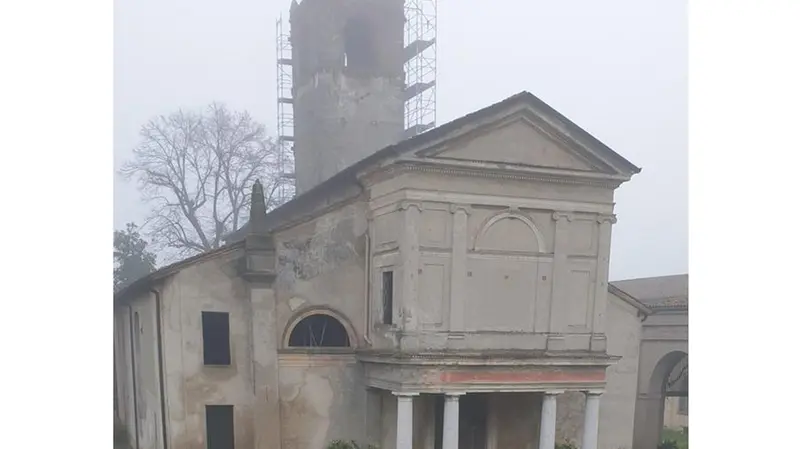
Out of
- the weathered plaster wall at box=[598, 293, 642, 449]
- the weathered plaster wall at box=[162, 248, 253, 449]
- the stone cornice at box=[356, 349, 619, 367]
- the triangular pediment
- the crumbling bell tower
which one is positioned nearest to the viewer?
the weathered plaster wall at box=[162, 248, 253, 449]

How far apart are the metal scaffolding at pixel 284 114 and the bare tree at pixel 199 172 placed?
5cm

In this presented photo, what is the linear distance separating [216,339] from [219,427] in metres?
0.42

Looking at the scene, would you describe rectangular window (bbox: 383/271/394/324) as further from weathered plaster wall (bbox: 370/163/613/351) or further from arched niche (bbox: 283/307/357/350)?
arched niche (bbox: 283/307/357/350)

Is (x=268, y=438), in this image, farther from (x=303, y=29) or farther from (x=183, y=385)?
(x=303, y=29)

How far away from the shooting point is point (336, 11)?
15.2 ft

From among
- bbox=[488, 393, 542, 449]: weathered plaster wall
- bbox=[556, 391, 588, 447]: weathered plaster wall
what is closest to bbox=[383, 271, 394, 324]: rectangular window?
bbox=[488, 393, 542, 449]: weathered plaster wall

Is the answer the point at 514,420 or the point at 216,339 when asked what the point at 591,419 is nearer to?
the point at 514,420

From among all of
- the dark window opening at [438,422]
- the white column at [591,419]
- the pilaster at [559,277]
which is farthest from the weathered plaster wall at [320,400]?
the white column at [591,419]

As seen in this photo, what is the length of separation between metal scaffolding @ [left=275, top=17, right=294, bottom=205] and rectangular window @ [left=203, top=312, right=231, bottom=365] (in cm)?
64

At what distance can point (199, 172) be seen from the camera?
4.28 metres

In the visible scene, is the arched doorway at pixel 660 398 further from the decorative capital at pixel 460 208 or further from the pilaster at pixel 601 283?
the decorative capital at pixel 460 208

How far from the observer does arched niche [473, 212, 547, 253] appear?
14.8 ft

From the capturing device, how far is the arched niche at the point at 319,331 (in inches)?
175
